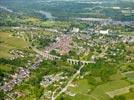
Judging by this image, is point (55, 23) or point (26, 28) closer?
point (26, 28)

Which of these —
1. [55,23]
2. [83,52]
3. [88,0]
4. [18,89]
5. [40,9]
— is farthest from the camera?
[88,0]

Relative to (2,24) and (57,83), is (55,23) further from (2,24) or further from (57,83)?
(57,83)

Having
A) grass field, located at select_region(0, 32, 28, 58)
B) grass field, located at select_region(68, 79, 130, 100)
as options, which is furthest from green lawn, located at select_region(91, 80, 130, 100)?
grass field, located at select_region(0, 32, 28, 58)

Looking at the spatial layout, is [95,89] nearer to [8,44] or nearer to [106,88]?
[106,88]

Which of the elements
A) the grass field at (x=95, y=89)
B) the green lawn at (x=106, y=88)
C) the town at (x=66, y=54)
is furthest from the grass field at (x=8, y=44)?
the green lawn at (x=106, y=88)

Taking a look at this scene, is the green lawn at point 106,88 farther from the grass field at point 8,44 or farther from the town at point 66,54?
the grass field at point 8,44

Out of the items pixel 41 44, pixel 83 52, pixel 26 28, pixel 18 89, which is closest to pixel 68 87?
pixel 18 89

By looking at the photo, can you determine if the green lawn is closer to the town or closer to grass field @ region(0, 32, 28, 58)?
the town

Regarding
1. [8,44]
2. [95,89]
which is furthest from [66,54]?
[95,89]

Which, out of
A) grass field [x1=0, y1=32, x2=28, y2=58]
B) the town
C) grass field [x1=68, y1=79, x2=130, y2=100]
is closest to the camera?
grass field [x1=68, y1=79, x2=130, y2=100]
